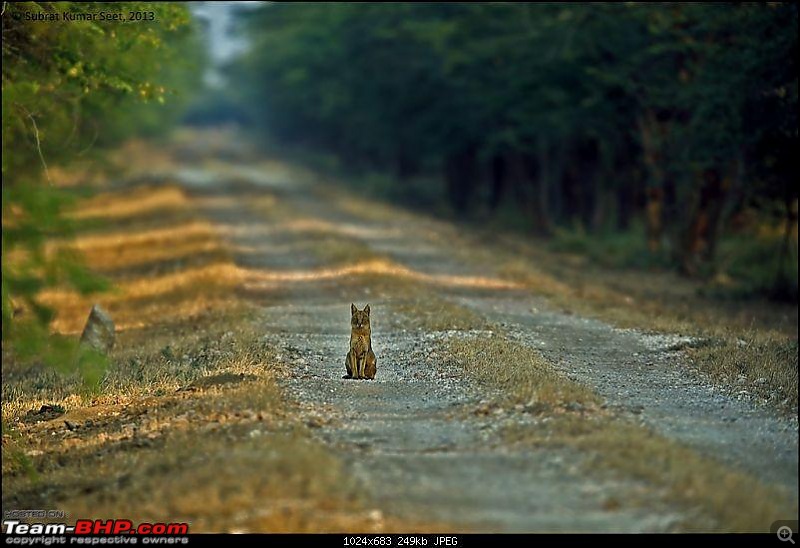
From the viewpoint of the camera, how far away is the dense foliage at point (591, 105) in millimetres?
22078

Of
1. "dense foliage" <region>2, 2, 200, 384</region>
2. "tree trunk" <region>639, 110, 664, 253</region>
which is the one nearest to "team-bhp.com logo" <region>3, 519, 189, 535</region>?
"dense foliage" <region>2, 2, 200, 384</region>

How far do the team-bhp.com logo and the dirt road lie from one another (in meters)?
1.42

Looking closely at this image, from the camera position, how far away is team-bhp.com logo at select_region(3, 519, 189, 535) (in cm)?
820

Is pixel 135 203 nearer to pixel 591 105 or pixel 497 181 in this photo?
pixel 497 181

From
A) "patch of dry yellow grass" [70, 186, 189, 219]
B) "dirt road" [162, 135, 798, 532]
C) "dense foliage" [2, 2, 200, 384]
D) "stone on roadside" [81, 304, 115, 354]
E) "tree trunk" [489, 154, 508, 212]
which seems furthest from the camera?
"tree trunk" [489, 154, 508, 212]

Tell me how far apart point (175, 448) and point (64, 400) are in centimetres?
479

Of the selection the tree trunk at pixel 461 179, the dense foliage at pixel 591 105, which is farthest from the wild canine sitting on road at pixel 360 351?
the tree trunk at pixel 461 179

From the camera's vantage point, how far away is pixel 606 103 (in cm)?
2980

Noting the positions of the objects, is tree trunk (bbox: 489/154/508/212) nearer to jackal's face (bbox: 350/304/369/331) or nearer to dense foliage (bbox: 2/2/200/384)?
dense foliage (bbox: 2/2/200/384)

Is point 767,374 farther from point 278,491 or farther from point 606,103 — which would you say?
point 606,103

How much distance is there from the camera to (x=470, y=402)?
1130 cm

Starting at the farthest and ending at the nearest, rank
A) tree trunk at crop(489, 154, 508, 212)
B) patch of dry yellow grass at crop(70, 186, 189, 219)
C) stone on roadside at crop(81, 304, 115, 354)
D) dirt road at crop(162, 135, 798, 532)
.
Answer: tree trunk at crop(489, 154, 508, 212)
patch of dry yellow grass at crop(70, 186, 189, 219)
stone on roadside at crop(81, 304, 115, 354)
dirt road at crop(162, 135, 798, 532)

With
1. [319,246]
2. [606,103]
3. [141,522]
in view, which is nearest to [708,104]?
[606,103]

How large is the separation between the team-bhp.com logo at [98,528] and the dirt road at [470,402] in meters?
1.42
